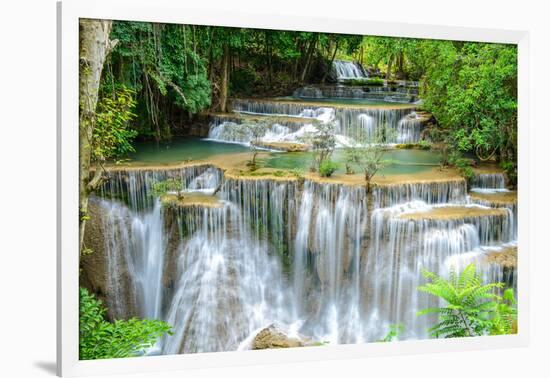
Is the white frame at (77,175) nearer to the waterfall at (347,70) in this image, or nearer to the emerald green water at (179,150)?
the waterfall at (347,70)


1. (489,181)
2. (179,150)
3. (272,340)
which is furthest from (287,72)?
(272,340)

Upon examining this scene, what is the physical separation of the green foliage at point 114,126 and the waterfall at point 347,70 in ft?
5.55

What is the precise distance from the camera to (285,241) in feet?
22.7

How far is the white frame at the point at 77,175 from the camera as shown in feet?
19.8

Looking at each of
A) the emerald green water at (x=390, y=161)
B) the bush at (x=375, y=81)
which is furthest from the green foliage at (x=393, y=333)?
the bush at (x=375, y=81)

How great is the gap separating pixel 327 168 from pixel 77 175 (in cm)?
202

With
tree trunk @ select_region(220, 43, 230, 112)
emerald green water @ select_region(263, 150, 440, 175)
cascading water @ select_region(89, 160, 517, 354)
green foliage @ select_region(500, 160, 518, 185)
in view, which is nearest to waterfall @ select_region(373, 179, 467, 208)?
cascading water @ select_region(89, 160, 517, 354)

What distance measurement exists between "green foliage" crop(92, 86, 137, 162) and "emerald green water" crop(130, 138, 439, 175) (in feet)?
0.35

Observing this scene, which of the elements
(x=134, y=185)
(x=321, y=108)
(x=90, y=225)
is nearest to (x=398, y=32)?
(x=321, y=108)

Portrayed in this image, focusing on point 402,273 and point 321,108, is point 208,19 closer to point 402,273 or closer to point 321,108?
point 321,108

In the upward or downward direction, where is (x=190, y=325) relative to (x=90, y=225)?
downward

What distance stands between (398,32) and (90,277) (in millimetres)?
3095

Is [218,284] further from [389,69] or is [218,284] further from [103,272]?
[389,69]

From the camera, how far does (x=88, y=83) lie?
6.23m
